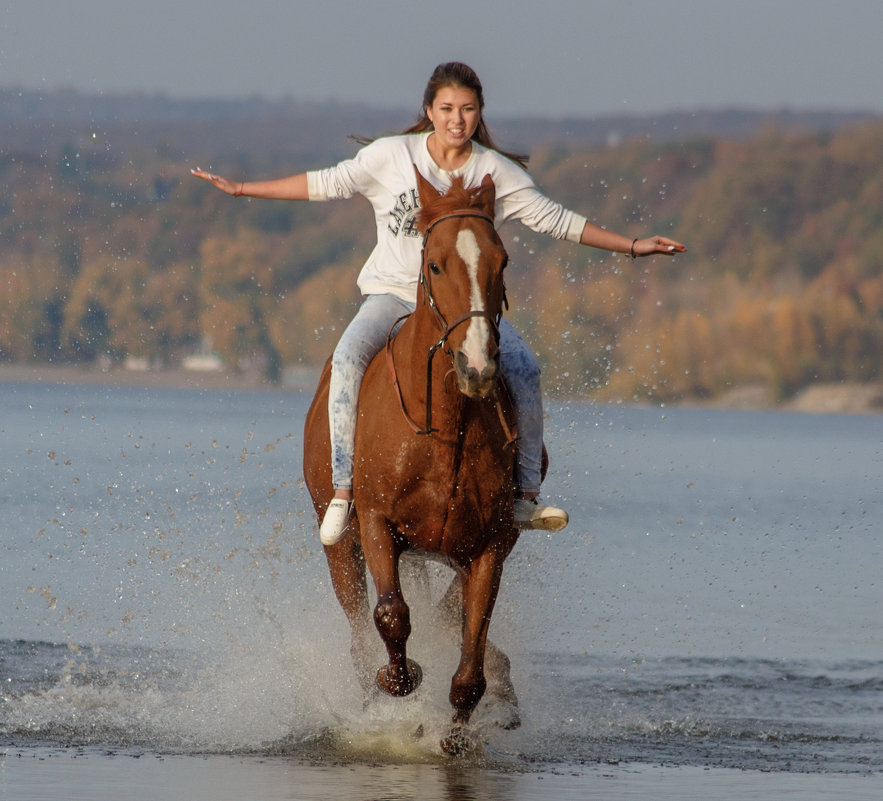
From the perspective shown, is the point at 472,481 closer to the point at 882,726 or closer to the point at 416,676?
the point at 416,676

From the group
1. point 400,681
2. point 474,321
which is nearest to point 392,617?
point 400,681

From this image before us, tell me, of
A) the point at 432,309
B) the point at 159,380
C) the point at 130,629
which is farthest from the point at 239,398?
the point at 432,309

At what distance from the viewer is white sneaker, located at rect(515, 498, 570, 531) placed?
809 centimetres

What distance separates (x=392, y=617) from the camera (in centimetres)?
766

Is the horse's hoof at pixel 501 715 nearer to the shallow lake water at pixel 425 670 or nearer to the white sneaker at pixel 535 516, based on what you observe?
the shallow lake water at pixel 425 670

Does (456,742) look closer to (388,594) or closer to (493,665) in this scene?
(493,665)

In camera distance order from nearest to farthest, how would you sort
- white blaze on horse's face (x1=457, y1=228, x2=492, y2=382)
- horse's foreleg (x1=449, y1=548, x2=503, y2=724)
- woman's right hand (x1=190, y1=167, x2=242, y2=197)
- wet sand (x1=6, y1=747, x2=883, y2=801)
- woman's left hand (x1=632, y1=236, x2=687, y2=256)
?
white blaze on horse's face (x1=457, y1=228, x2=492, y2=382)
wet sand (x1=6, y1=747, x2=883, y2=801)
horse's foreleg (x1=449, y1=548, x2=503, y2=724)
woman's left hand (x1=632, y1=236, x2=687, y2=256)
woman's right hand (x1=190, y1=167, x2=242, y2=197)

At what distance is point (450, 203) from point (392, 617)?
6.77 ft

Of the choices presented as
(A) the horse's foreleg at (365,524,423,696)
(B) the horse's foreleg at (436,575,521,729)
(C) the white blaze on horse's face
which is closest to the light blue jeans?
(A) the horse's foreleg at (365,524,423,696)

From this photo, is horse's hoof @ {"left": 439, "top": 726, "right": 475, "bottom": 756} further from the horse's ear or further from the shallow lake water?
the horse's ear

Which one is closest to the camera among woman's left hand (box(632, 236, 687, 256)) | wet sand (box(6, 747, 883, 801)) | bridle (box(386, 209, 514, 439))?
bridle (box(386, 209, 514, 439))

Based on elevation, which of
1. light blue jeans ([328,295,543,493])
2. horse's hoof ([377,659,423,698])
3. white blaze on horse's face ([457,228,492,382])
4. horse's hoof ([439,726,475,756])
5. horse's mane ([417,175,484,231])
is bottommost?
horse's hoof ([439,726,475,756])

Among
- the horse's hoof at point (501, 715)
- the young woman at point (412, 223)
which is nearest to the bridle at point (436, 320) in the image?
the young woman at point (412, 223)

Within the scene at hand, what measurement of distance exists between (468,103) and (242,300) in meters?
64.7
